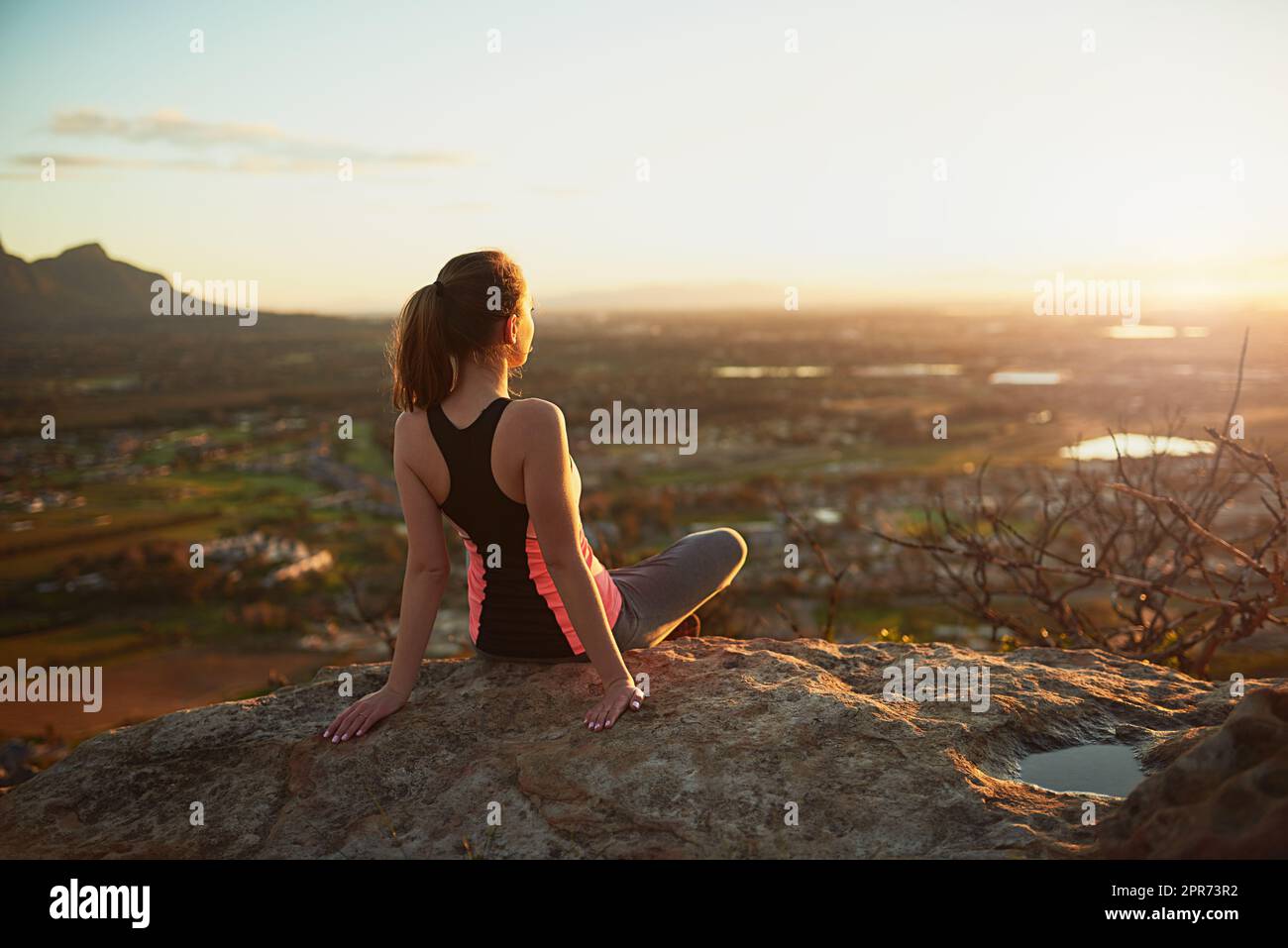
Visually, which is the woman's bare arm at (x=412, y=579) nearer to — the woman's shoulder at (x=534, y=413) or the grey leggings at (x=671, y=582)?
the woman's shoulder at (x=534, y=413)

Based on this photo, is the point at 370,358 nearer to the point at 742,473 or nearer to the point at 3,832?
the point at 742,473

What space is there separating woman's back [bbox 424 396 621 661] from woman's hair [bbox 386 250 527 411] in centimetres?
13

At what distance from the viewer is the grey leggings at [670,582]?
3643 millimetres

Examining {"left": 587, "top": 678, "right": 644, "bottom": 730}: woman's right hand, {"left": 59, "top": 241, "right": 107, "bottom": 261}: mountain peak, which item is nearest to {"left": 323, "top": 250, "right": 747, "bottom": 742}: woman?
{"left": 587, "top": 678, "right": 644, "bottom": 730}: woman's right hand

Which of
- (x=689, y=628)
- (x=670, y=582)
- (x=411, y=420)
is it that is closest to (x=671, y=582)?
(x=670, y=582)

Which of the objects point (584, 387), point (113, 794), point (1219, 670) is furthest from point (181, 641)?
point (584, 387)

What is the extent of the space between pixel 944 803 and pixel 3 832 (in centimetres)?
303

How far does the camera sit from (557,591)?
3320mm

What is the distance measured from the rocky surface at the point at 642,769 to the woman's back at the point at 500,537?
168 millimetres

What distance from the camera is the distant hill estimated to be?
58.2 metres

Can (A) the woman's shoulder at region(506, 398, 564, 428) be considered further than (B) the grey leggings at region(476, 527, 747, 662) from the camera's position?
No

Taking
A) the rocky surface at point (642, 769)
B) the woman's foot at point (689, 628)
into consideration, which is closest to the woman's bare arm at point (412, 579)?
the rocky surface at point (642, 769)

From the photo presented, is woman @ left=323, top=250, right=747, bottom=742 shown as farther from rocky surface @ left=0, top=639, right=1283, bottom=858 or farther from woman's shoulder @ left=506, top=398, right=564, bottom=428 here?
rocky surface @ left=0, top=639, right=1283, bottom=858

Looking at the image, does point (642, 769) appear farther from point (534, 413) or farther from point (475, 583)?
point (534, 413)
